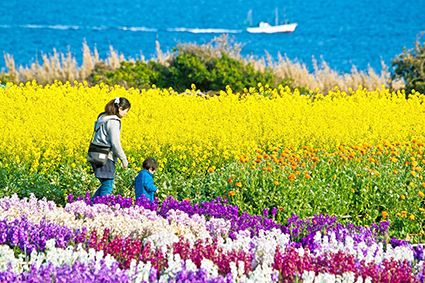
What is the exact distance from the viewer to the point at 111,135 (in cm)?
560

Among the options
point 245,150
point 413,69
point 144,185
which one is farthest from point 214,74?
point 144,185

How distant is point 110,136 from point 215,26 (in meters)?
56.5

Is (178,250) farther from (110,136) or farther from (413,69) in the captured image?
(413,69)

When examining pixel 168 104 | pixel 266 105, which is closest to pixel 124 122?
pixel 168 104

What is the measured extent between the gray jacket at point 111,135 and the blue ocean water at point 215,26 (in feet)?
131

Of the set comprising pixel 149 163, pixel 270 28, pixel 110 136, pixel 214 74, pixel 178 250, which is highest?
pixel 270 28

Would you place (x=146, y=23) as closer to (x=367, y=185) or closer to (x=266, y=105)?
(x=266, y=105)

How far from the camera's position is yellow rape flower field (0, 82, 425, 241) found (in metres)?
5.79

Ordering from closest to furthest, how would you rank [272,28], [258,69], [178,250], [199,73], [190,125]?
[178,250]
[190,125]
[199,73]
[258,69]
[272,28]

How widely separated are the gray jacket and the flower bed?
95 cm

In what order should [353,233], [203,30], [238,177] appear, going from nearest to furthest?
[353,233]
[238,177]
[203,30]

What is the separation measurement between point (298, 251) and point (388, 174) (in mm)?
2786

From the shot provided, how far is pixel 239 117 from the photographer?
8797 mm

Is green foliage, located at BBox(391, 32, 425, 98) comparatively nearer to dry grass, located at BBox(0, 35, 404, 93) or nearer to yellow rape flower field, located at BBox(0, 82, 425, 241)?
dry grass, located at BBox(0, 35, 404, 93)
